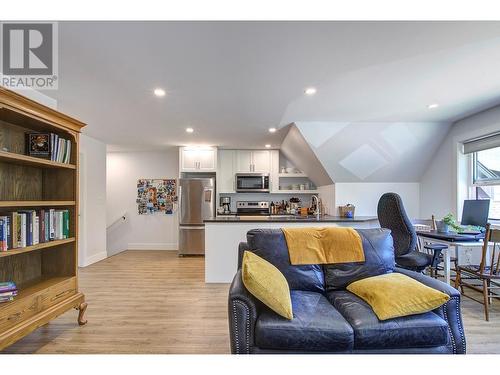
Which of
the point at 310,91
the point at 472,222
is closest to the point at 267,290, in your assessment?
the point at 310,91

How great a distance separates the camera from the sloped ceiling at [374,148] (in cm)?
409

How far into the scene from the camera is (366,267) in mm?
2143

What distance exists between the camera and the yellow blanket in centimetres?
215

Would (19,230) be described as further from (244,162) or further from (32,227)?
(244,162)

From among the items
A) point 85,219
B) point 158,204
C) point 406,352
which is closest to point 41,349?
point 406,352

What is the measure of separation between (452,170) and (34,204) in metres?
5.19

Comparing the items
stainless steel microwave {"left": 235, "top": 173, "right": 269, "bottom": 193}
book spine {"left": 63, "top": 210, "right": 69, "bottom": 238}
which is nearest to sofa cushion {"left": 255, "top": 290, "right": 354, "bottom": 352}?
book spine {"left": 63, "top": 210, "right": 69, "bottom": 238}

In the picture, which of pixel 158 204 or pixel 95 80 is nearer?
pixel 95 80

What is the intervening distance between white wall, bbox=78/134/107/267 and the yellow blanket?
4122mm

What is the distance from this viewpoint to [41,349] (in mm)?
2074

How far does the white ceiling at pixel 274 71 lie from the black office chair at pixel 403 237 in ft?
4.10

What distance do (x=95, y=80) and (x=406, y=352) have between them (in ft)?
10.7
